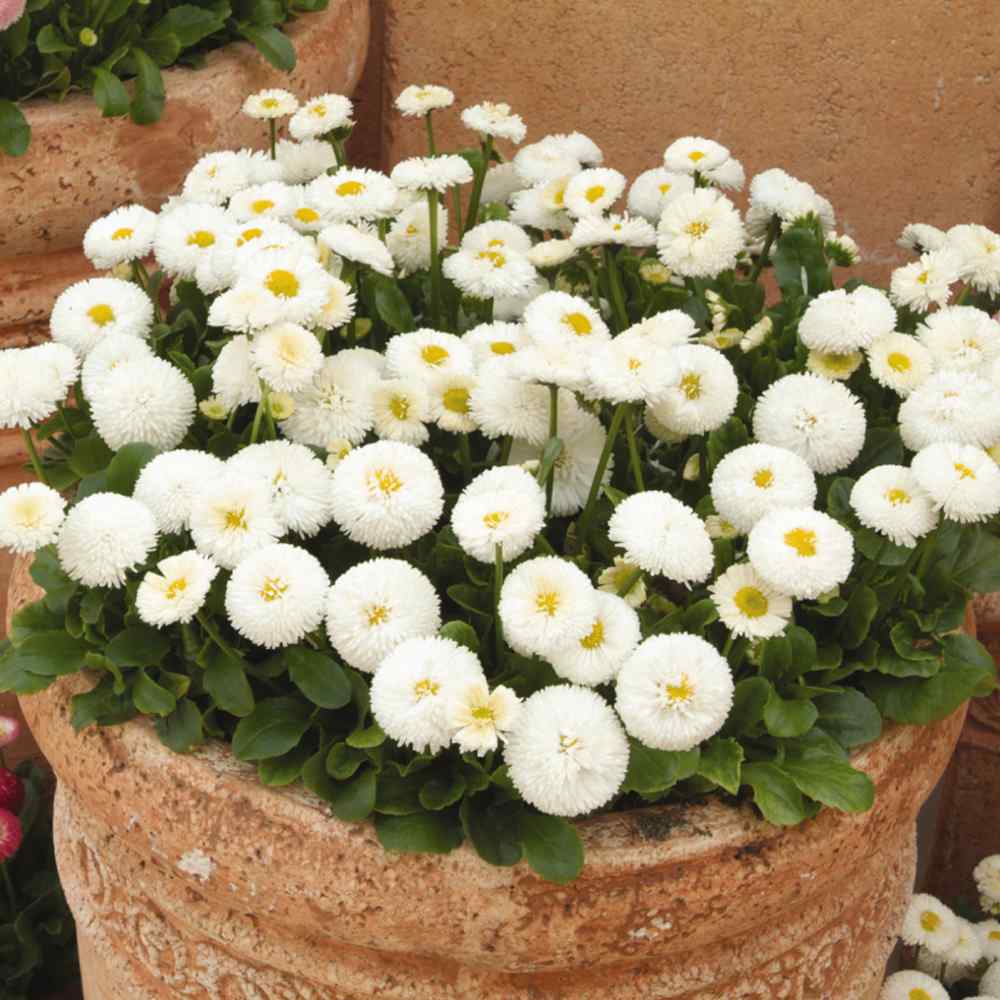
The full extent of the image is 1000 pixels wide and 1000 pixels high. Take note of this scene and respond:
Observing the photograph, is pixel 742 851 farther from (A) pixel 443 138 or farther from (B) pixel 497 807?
(A) pixel 443 138

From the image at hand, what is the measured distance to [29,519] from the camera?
115cm

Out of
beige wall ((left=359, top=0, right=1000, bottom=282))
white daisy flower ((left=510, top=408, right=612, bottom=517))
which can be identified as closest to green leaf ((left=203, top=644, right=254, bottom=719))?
white daisy flower ((left=510, top=408, right=612, bottom=517))

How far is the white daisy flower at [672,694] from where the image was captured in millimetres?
1049

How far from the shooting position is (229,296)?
48.4 inches

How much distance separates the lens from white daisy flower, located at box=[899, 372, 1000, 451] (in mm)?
1257

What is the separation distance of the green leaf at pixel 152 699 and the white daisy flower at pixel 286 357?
10.0 inches

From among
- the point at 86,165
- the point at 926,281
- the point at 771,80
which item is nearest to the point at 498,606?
the point at 926,281

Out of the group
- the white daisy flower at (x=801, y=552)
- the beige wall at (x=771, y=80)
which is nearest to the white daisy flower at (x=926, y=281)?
the white daisy flower at (x=801, y=552)

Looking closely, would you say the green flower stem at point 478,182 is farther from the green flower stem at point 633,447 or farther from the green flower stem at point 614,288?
the green flower stem at point 633,447

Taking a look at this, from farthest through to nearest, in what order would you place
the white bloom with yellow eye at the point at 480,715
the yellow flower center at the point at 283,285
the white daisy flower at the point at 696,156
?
the white daisy flower at the point at 696,156 < the yellow flower center at the point at 283,285 < the white bloom with yellow eye at the point at 480,715

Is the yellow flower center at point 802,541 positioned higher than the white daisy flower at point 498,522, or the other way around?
the yellow flower center at point 802,541

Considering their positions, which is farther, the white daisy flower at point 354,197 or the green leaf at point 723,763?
the white daisy flower at point 354,197

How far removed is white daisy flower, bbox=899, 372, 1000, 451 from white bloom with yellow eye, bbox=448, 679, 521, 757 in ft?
1.49

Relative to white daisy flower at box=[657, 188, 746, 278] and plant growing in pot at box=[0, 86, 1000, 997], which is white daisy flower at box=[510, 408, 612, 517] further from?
white daisy flower at box=[657, 188, 746, 278]
